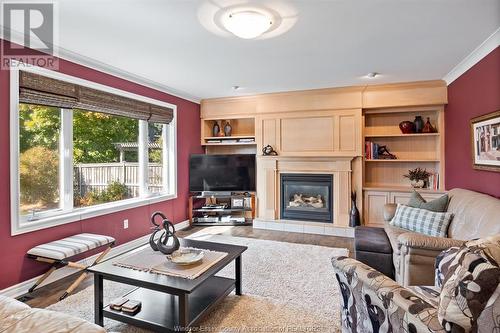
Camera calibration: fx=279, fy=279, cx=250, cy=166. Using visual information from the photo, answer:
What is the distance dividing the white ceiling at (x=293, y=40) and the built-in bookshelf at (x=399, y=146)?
806mm

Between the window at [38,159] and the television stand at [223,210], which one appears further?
the television stand at [223,210]

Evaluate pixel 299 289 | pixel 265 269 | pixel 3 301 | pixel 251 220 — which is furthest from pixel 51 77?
pixel 251 220

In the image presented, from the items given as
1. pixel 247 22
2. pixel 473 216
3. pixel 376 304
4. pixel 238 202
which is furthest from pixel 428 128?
pixel 376 304

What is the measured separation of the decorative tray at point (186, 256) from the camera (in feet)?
6.86

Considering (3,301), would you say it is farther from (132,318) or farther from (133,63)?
(133,63)

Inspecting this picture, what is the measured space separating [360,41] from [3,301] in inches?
128

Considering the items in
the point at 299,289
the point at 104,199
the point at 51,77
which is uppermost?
the point at 51,77

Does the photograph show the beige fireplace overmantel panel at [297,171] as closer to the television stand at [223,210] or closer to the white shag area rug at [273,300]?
the television stand at [223,210]

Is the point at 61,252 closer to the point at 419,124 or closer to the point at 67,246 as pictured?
the point at 67,246

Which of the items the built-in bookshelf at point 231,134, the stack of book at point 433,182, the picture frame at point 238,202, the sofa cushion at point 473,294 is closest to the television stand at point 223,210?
the picture frame at point 238,202

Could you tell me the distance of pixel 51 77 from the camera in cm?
286

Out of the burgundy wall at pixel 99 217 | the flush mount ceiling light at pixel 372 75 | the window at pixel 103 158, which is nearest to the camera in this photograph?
the burgundy wall at pixel 99 217

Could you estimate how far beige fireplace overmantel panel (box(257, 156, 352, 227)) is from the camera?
4.62 metres

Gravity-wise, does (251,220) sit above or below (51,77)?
below
